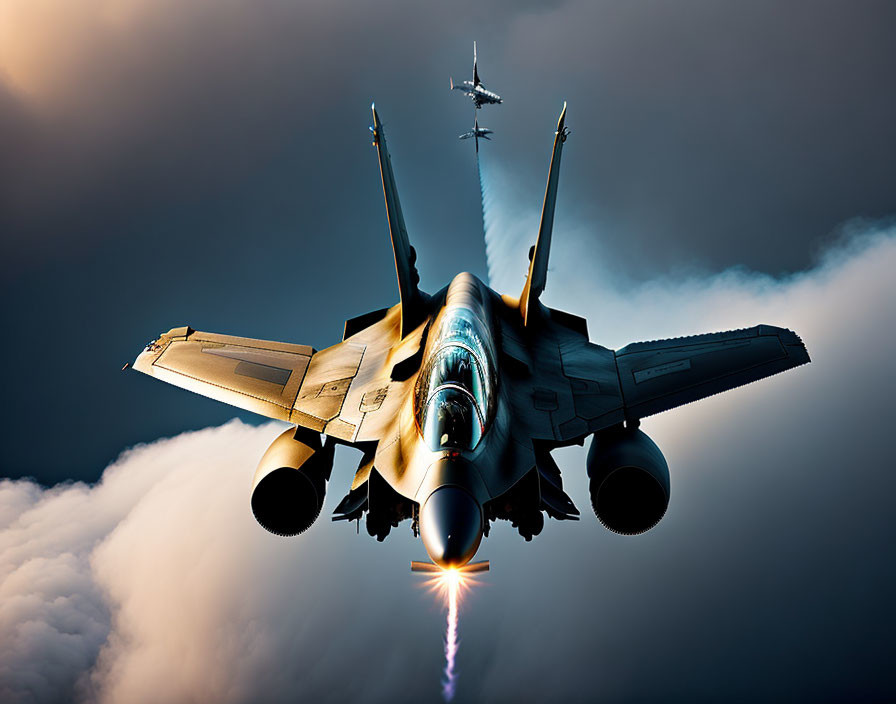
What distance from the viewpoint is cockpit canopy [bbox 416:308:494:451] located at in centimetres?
841

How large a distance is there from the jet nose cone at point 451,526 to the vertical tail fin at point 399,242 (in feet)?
22.8

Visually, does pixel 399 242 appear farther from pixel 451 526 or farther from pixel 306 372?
pixel 451 526

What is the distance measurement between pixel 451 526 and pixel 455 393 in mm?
2158

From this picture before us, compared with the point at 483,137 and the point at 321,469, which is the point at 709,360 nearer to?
the point at 321,469

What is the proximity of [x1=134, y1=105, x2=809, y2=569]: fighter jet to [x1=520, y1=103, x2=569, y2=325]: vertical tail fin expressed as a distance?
0.17ft

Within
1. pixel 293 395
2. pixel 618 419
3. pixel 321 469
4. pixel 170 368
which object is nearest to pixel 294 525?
pixel 321 469

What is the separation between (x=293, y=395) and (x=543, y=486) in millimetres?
6279

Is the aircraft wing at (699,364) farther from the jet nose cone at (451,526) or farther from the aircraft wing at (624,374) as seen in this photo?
the jet nose cone at (451,526)

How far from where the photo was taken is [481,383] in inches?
369

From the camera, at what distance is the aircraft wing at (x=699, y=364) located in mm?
12312

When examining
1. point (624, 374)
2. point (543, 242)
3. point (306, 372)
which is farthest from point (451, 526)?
point (543, 242)

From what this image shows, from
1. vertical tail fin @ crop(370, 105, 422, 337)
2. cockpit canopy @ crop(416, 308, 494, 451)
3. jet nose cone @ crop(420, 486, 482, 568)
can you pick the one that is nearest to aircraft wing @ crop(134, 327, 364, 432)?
vertical tail fin @ crop(370, 105, 422, 337)

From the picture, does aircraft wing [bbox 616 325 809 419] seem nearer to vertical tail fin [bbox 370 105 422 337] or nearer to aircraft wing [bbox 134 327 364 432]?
vertical tail fin [bbox 370 105 422 337]

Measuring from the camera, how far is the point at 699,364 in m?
13.1
